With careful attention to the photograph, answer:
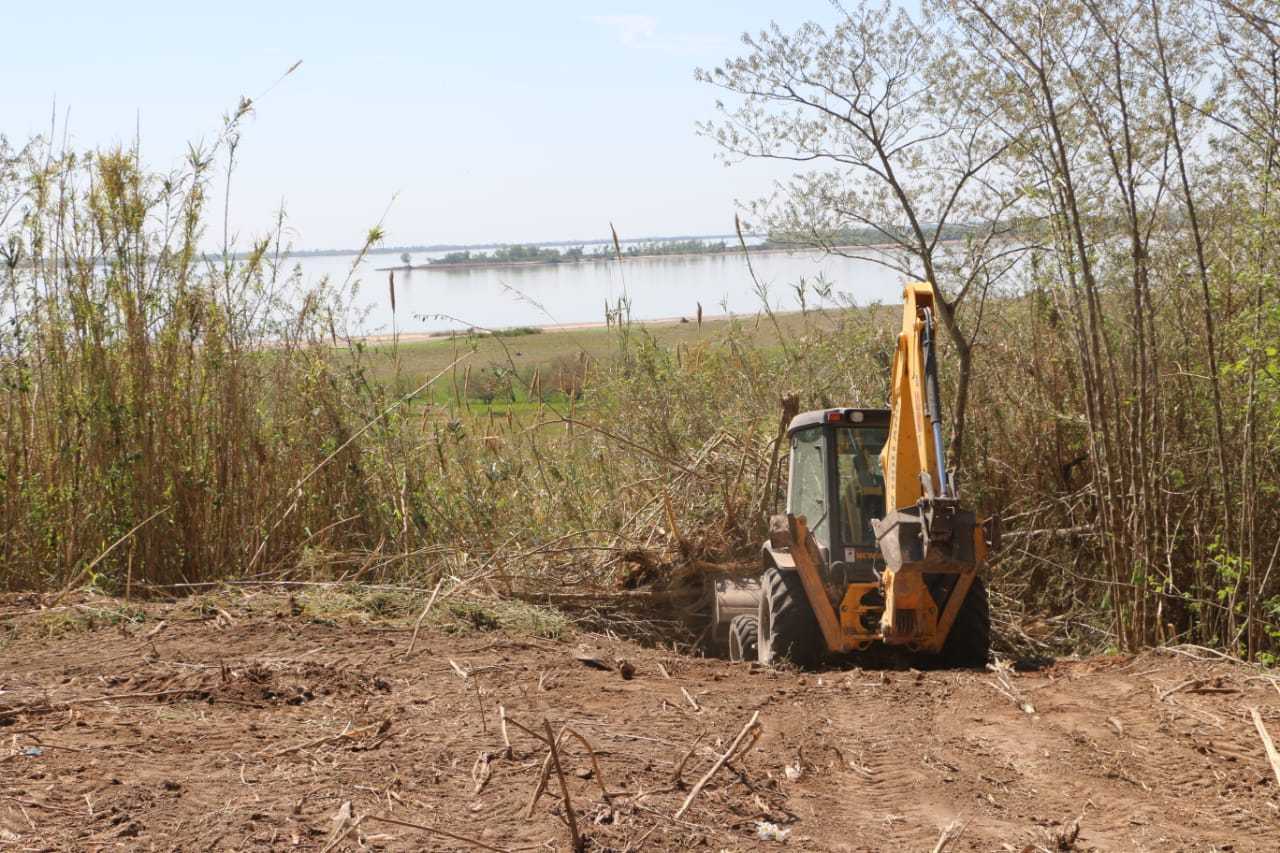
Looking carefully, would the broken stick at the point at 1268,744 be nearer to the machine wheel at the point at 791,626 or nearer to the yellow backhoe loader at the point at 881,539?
the yellow backhoe loader at the point at 881,539

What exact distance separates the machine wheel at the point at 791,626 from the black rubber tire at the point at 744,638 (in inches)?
23.2

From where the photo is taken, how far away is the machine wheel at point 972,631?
7000mm

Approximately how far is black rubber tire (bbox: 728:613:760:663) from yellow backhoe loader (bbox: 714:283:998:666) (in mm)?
16

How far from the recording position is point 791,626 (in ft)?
23.3

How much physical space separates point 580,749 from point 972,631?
3311 mm

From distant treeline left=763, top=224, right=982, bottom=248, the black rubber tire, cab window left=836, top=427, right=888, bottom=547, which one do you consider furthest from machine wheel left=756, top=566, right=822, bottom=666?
distant treeline left=763, top=224, right=982, bottom=248

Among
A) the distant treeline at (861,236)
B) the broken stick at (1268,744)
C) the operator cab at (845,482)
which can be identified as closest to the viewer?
the broken stick at (1268,744)

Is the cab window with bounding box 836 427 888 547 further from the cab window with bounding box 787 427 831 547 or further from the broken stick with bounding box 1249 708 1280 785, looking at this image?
the broken stick with bounding box 1249 708 1280 785

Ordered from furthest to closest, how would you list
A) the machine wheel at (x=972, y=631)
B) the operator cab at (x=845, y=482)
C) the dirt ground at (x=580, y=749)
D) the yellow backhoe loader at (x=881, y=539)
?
1. the operator cab at (x=845, y=482)
2. the machine wheel at (x=972, y=631)
3. the yellow backhoe loader at (x=881, y=539)
4. the dirt ground at (x=580, y=749)

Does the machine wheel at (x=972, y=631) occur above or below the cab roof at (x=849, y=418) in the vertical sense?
below

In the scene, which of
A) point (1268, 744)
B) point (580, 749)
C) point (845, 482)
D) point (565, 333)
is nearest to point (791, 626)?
point (845, 482)

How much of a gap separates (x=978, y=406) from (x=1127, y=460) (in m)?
2.67

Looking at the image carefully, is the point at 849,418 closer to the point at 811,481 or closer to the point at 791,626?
the point at 811,481

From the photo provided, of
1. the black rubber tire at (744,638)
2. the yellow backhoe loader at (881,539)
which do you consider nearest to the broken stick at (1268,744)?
the yellow backhoe loader at (881,539)
